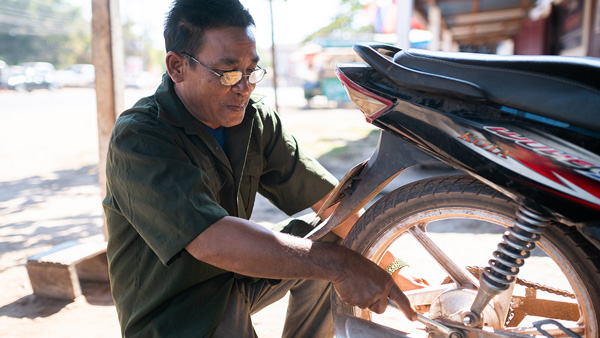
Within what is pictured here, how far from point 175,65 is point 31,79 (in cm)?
2930

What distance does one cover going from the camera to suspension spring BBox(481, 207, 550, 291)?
4.15ft

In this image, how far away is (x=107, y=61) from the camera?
298 centimetres

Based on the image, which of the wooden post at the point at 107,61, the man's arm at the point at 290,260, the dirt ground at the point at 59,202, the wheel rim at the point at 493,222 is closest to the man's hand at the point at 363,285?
the man's arm at the point at 290,260

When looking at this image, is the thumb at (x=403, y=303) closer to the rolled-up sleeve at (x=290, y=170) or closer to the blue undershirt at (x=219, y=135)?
the rolled-up sleeve at (x=290, y=170)

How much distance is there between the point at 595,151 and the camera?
1.13 metres

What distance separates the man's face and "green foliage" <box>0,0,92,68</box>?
154 ft

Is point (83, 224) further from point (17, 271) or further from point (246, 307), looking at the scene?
point (246, 307)

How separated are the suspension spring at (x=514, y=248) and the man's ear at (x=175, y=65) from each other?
3.83 feet

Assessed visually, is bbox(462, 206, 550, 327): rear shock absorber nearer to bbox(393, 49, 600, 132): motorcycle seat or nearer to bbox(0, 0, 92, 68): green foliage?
bbox(393, 49, 600, 132): motorcycle seat

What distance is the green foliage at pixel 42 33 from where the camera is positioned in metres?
42.6

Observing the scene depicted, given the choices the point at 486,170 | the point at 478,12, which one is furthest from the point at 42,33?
the point at 486,170

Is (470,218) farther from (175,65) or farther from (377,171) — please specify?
(175,65)

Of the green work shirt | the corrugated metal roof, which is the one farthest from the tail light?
the corrugated metal roof

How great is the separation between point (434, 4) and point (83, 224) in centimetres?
584
